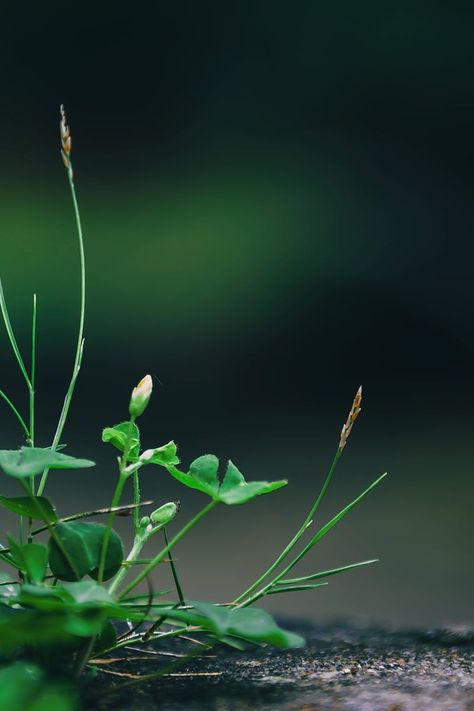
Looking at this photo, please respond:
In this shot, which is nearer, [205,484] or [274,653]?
[205,484]

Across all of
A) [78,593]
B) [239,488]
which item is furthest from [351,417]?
[78,593]

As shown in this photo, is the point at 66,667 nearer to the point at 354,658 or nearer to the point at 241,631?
the point at 241,631

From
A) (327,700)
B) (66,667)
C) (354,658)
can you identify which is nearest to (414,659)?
(354,658)

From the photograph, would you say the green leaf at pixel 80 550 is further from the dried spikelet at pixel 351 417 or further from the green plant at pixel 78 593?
the dried spikelet at pixel 351 417

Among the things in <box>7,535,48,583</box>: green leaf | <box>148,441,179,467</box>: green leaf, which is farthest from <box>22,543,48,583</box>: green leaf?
<box>148,441,179,467</box>: green leaf

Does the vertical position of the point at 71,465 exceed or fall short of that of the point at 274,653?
it exceeds it

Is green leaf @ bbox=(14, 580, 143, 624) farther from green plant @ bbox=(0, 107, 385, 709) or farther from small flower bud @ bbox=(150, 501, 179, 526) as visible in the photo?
small flower bud @ bbox=(150, 501, 179, 526)
